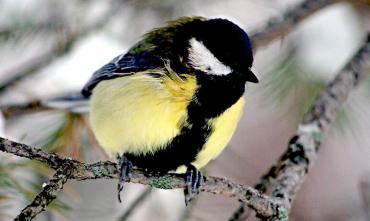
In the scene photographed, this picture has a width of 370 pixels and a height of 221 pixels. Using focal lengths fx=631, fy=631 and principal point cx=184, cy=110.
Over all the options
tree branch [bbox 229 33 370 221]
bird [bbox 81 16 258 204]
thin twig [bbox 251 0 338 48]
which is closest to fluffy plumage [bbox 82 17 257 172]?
bird [bbox 81 16 258 204]

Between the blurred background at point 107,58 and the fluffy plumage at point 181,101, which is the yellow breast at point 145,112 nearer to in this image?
the fluffy plumage at point 181,101

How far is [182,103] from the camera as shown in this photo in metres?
1.21

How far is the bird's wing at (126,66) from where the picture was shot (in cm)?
132

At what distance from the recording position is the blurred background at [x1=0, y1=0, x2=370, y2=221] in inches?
55.2

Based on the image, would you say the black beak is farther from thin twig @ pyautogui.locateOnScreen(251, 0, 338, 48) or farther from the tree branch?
thin twig @ pyautogui.locateOnScreen(251, 0, 338, 48)

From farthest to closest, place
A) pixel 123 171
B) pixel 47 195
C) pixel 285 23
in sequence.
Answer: pixel 285 23 < pixel 123 171 < pixel 47 195

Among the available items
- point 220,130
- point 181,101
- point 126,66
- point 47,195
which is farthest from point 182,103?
point 47,195

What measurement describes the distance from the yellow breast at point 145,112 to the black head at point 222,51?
5 cm

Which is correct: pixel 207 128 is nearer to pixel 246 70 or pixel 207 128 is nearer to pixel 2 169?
pixel 246 70

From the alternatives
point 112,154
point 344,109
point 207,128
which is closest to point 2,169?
point 112,154

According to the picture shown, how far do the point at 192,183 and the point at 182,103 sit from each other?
154mm

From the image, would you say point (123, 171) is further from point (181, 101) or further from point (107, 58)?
point (107, 58)

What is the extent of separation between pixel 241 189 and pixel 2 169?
1.36 ft

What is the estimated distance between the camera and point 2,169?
1.09 metres
